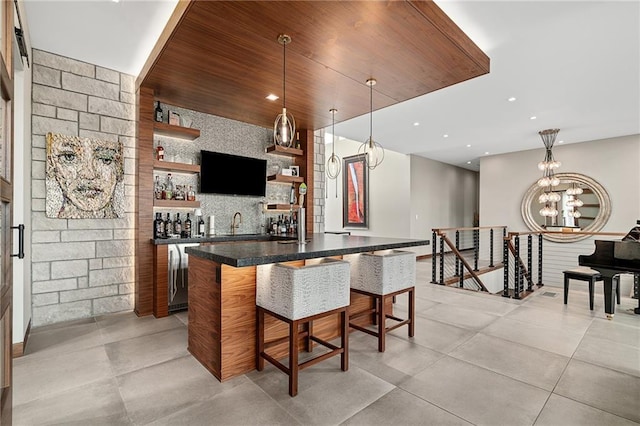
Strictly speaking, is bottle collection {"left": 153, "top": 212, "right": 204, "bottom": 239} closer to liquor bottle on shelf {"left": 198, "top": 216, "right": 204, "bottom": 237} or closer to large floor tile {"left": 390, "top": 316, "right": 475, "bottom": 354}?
liquor bottle on shelf {"left": 198, "top": 216, "right": 204, "bottom": 237}

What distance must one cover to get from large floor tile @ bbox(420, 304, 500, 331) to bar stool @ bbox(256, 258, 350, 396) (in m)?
1.69

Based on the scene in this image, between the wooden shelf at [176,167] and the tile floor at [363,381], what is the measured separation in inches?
69.3

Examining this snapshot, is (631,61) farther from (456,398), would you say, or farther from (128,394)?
(128,394)

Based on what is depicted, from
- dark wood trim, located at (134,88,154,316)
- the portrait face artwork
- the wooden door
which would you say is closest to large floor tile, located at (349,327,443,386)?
the wooden door

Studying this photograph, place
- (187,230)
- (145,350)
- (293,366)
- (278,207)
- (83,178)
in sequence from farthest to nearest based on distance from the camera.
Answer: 1. (278,207)
2. (187,230)
3. (83,178)
4. (145,350)
5. (293,366)

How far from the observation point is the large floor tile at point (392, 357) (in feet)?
7.54

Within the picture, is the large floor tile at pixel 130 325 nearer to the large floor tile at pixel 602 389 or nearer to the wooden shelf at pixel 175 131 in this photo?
the wooden shelf at pixel 175 131

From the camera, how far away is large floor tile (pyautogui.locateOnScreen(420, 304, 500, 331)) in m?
3.37

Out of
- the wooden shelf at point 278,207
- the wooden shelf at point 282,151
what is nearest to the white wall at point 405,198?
the wooden shelf at point 282,151

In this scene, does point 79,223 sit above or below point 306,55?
below

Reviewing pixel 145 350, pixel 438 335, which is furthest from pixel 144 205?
pixel 438 335

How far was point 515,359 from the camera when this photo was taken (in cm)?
254

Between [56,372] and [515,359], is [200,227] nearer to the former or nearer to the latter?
[56,372]

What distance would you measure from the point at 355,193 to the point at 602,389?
7188mm
